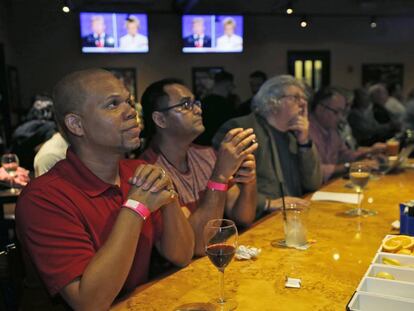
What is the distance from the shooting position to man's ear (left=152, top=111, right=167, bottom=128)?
2213 mm

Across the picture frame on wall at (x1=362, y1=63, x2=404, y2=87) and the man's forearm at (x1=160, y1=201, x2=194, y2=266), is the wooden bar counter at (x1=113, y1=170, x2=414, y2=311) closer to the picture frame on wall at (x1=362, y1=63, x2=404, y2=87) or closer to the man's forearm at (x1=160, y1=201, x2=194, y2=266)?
the man's forearm at (x1=160, y1=201, x2=194, y2=266)

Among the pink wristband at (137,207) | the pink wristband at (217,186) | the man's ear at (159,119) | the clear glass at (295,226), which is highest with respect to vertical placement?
the man's ear at (159,119)

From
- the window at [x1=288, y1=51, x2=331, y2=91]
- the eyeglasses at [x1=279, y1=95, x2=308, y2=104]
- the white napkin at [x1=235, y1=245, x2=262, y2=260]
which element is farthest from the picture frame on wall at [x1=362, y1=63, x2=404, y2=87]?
the white napkin at [x1=235, y1=245, x2=262, y2=260]

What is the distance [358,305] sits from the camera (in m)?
1.13

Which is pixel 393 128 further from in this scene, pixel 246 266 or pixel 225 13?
pixel 246 266

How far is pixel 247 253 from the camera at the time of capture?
5.20 feet

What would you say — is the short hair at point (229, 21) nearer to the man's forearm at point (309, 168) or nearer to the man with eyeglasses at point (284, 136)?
the man with eyeglasses at point (284, 136)

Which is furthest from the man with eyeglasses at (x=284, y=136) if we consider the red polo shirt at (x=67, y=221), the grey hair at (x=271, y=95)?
the red polo shirt at (x=67, y=221)

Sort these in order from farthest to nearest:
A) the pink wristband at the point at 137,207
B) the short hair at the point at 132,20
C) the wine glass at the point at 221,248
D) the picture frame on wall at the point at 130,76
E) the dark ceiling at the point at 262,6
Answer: the picture frame on wall at the point at 130,76 < the dark ceiling at the point at 262,6 < the short hair at the point at 132,20 < the pink wristband at the point at 137,207 < the wine glass at the point at 221,248

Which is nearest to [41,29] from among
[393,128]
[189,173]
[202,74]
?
[202,74]

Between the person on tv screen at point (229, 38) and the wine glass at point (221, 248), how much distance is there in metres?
7.33

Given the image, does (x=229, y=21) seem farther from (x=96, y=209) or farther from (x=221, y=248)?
(x=221, y=248)

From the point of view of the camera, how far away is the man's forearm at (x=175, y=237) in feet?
5.30

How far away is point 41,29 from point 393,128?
18.1ft
